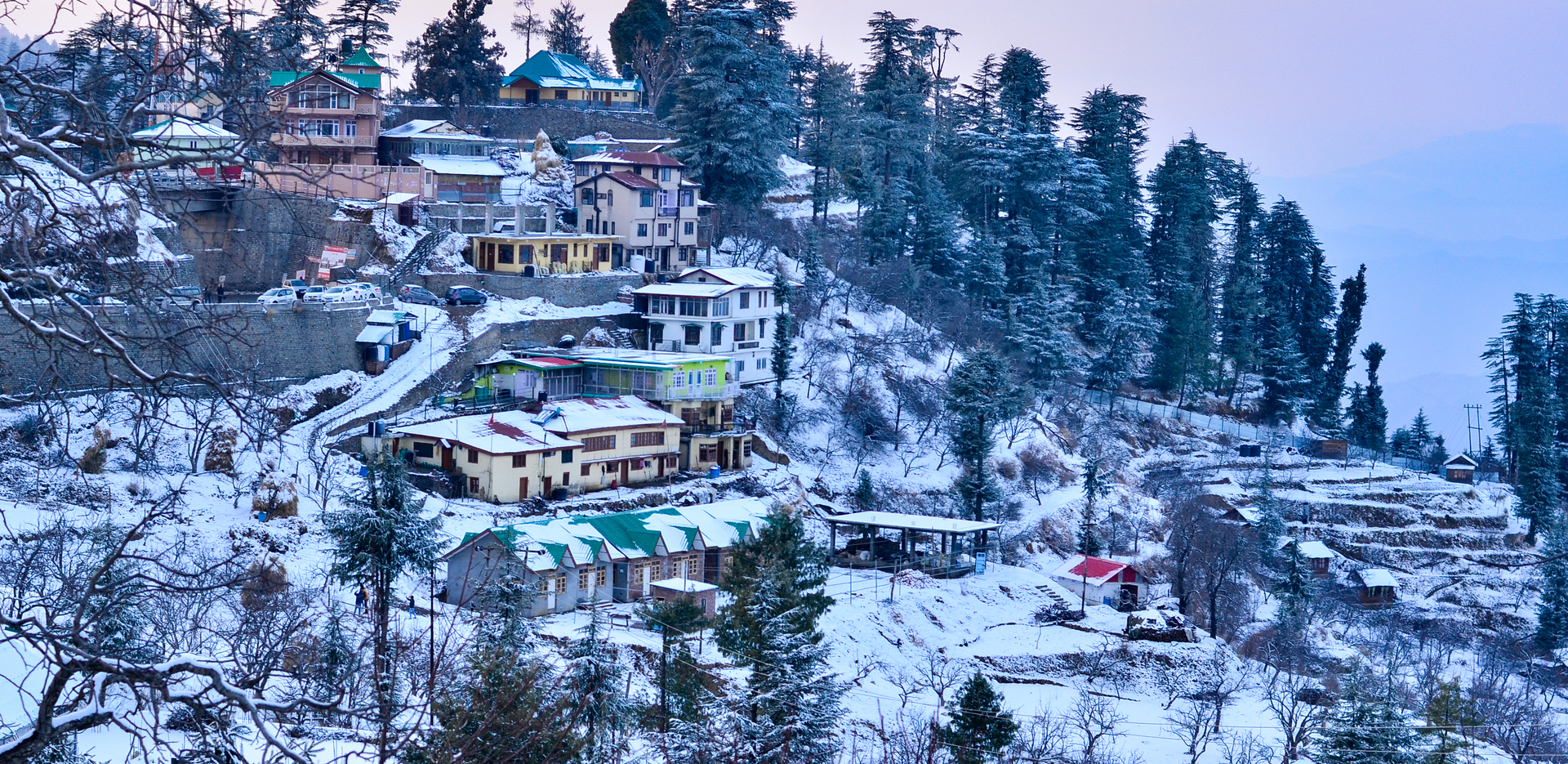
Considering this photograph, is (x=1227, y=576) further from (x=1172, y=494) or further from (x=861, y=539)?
(x=861, y=539)

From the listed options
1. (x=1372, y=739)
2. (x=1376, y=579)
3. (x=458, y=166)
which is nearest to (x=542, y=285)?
(x=458, y=166)

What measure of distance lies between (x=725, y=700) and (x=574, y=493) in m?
15.2

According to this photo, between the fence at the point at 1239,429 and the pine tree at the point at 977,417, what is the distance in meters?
13.6

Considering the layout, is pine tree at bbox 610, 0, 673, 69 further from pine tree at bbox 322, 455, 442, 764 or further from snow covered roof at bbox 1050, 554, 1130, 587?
pine tree at bbox 322, 455, 442, 764

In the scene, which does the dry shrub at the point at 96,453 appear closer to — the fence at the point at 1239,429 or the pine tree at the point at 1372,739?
the pine tree at the point at 1372,739

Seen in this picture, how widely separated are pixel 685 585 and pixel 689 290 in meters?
13.7

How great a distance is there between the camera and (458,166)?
45250 mm

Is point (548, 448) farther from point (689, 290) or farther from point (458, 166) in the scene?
point (458, 166)

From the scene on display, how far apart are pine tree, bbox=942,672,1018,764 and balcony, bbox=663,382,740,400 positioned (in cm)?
1772

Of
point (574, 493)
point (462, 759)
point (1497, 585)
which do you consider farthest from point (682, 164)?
point (462, 759)

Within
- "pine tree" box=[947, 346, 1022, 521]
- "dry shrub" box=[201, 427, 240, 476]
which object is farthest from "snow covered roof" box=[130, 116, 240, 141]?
"pine tree" box=[947, 346, 1022, 521]

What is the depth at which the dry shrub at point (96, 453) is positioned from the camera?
2725 cm

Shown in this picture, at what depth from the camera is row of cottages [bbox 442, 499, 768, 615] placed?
2659 cm

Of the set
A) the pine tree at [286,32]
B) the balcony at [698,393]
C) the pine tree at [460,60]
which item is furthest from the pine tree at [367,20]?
the pine tree at [286,32]
